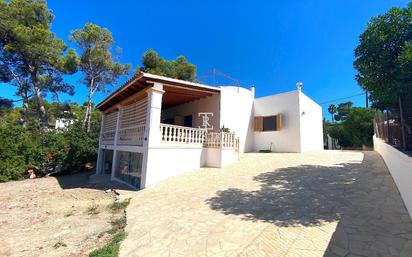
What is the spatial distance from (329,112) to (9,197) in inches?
2170

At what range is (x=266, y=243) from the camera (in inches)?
131

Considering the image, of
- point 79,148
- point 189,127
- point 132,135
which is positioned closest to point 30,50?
point 79,148

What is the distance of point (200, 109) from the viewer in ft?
45.5

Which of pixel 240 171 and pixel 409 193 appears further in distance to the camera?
pixel 240 171

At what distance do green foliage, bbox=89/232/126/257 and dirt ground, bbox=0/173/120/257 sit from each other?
27 centimetres

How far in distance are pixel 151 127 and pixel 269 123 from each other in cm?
991

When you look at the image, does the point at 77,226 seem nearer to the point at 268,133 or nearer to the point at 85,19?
the point at 268,133

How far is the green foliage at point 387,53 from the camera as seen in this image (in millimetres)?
5270

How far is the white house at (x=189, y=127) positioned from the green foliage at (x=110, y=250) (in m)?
3.97

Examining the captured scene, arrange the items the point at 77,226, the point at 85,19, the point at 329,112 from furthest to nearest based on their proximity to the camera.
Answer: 1. the point at 329,112
2. the point at 85,19
3. the point at 77,226

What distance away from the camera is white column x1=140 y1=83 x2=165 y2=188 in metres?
8.09

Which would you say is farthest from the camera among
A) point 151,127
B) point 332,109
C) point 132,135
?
point 332,109

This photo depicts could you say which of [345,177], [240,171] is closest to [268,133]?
[240,171]

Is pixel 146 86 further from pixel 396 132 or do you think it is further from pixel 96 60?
pixel 96 60
